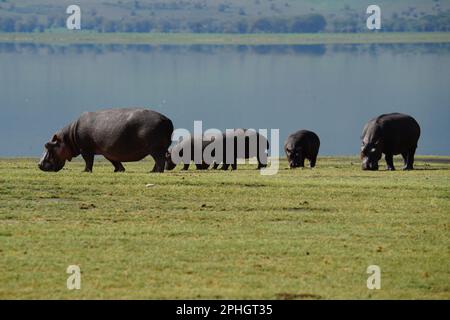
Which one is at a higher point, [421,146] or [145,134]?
[145,134]

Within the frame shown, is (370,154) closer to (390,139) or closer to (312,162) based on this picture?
(390,139)

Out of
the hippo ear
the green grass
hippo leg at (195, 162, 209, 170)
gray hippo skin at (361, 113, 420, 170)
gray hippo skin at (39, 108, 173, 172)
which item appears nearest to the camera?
the green grass

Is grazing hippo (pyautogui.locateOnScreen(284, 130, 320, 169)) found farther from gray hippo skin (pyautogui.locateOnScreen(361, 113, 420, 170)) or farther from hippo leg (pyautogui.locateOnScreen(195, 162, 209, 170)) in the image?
gray hippo skin (pyautogui.locateOnScreen(361, 113, 420, 170))

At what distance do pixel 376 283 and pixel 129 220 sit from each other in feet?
20.0

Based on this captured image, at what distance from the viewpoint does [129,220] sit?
2094 cm

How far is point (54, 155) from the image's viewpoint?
100ft

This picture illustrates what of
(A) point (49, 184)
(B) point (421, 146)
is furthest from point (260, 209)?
(B) point (421, 146)

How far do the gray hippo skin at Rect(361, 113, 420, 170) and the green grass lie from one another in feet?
26.8

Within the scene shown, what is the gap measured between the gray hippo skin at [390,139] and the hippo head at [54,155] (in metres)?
8.96

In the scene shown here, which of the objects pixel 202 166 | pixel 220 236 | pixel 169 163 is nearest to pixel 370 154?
pixel 202 166

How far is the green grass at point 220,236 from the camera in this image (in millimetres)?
15766

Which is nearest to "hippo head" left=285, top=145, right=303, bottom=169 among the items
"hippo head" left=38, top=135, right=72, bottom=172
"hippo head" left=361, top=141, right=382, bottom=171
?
"hippo head" left=361, top=141, right=382, bottom=171

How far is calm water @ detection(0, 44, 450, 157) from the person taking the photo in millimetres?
77688
